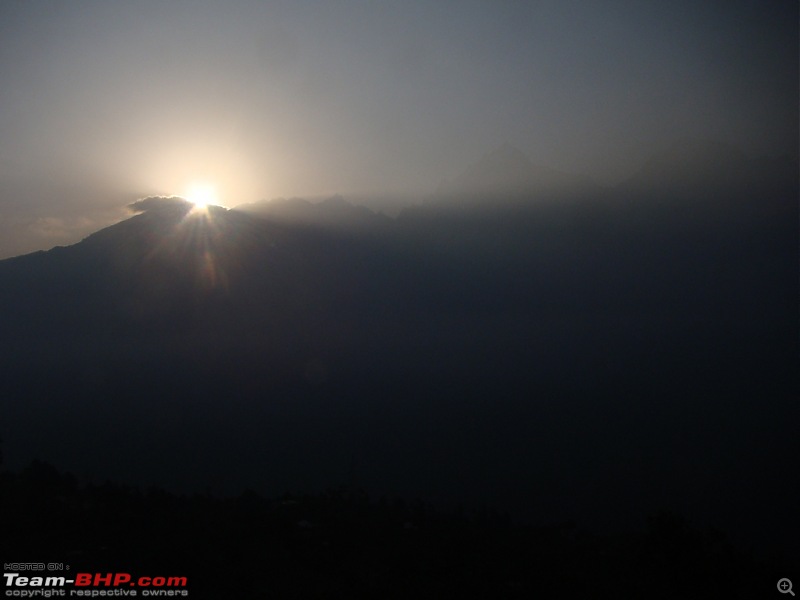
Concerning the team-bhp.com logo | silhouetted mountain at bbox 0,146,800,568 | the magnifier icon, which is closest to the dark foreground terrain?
the team-bhp.com logo

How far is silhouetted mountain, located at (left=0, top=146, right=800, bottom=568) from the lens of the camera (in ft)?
131

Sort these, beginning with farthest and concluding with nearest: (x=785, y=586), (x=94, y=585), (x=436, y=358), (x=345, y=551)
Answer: (x=436, y=358)
(x=345, y=551)
(x=785, y=586)
(x=94, y=585)

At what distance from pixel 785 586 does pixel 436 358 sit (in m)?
73.9

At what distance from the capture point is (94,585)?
11.4 metres

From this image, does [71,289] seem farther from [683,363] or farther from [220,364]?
[683,363]

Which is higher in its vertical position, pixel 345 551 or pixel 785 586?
pixel 345 551

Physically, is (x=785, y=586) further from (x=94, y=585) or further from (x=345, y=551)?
(x=94, y=585)

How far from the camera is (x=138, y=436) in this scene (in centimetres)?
4706

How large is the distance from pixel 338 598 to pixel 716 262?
128m

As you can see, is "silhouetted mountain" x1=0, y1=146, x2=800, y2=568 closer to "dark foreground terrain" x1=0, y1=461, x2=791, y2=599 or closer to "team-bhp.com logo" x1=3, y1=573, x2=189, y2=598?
"dark foreground terrain" x1=0, y1=461, x2=791, y2=599

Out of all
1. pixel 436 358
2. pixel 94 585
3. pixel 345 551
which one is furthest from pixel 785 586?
pixel 436 358

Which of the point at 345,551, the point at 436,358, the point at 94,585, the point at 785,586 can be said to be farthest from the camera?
the point at 436,358

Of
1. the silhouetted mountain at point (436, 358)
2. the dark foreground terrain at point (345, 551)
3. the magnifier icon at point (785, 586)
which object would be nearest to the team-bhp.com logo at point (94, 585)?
the dark foreground terrain at point (345, 551)

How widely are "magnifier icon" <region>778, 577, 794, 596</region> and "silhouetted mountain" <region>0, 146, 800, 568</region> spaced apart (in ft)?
56.5
